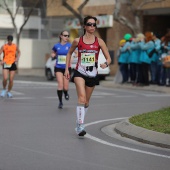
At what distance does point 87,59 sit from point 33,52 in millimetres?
43858

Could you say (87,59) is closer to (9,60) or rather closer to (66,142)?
(66,142)

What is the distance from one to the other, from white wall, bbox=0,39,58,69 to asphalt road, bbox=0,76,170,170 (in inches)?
1433

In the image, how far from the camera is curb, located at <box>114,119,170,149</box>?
36.6 feet

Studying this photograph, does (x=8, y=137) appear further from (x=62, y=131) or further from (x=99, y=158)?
(x=99, y=158)

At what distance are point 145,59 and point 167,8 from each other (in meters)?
12.9

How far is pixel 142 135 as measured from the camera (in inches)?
467

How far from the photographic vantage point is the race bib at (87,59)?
493 inches

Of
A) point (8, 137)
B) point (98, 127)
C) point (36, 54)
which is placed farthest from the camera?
point (36, 54)

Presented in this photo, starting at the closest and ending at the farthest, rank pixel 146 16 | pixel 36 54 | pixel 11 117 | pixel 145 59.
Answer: pixel 11 117, pixel 145 59, pixel 146 16, pixel 36 54

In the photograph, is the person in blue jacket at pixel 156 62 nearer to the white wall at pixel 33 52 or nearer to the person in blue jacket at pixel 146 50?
the person in blue jacket at pixel 146 50

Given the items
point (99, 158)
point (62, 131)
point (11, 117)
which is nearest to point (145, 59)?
point (11, 117)

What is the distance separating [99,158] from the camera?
9727 mm

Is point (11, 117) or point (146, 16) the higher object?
point (146, 16)

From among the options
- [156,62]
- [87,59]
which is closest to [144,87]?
[156,62]
